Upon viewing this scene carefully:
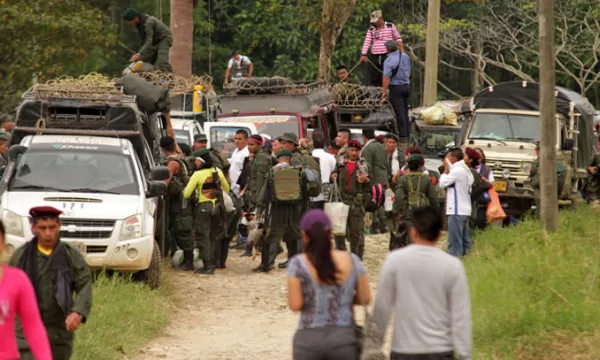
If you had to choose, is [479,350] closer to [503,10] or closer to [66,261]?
[66,261]

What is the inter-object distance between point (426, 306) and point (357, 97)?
19050mm

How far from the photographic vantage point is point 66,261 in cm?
780

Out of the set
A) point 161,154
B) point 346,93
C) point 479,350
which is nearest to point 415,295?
point 479,350

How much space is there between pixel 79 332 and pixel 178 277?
15.9ft

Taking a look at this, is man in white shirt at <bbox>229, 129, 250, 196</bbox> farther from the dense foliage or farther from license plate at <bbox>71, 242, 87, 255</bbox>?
the dense foliage

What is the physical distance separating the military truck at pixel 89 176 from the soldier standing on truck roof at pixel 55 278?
4.98m

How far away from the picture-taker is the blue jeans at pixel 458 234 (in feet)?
52.1

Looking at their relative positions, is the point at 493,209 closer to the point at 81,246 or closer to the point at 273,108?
the point at 81,246

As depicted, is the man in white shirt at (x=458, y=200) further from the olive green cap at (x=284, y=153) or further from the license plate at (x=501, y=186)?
the license plate at (x=501, y=186)

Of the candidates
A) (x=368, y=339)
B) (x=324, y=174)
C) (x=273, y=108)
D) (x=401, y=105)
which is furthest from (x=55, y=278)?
(x=401, y=105)

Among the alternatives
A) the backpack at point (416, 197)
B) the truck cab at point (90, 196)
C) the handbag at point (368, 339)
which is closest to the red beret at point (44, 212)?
the handbag at point (368, 339)

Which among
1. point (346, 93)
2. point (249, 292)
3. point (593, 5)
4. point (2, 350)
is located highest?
point (593, 5)

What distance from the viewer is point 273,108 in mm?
22234

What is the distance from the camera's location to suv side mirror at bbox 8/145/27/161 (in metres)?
13.6
